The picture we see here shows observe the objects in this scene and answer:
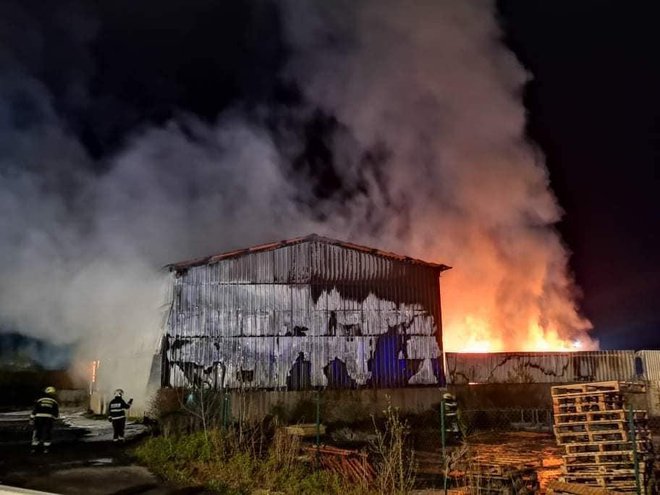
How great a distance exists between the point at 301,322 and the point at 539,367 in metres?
9.24

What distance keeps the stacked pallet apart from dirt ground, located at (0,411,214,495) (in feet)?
20.3

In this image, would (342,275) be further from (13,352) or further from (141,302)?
(13,352)

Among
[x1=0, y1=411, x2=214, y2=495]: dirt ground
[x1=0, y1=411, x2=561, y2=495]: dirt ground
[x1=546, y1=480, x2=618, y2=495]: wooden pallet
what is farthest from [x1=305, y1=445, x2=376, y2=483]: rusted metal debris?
[x1=546, y1=480, x2=618, y2=495]: wooden pallet

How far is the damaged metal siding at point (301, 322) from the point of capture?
20.2 m

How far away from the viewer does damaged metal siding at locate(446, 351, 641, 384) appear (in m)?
22.0

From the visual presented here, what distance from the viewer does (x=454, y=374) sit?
71.5 feet

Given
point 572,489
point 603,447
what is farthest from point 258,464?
point 603,447

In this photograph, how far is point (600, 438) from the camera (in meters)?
9.89

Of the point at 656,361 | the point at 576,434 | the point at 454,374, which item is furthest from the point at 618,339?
the point at 576,434

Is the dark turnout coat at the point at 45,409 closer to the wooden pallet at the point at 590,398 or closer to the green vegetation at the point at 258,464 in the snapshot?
the green vegetation at the point at 258,464

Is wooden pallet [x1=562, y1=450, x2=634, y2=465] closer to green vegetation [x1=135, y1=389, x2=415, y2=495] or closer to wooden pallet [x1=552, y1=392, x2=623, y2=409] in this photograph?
wooden pallet [x1=552, y1=392, x2=623, y2=409]

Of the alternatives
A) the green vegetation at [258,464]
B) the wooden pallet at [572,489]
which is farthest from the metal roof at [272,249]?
the wooden pallet at [572,489]

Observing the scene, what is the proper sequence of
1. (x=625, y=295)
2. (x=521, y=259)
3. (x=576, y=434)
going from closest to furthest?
(x=576, y=434) → (x=521, y=259) → (x=625, y=295)

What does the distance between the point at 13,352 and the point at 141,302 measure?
24698mm
